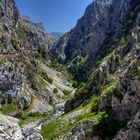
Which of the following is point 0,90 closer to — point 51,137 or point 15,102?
point 15,102

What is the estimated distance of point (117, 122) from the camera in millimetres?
51031

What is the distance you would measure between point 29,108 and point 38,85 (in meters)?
33.7

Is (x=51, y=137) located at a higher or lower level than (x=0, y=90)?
lower

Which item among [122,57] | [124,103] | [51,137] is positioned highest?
[122,57]

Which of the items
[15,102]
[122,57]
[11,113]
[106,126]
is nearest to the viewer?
[106,126]

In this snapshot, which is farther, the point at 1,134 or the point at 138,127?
the point at 138,127

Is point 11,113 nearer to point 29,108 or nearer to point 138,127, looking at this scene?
point 29,108

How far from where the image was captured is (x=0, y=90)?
14062 centimetres

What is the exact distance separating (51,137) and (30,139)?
42.4 metres

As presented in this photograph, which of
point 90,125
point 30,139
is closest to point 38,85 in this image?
point 90,125

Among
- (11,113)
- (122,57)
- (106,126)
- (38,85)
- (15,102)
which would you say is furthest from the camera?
(38,85)

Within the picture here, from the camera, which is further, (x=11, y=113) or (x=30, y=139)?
(x=11, y=113)

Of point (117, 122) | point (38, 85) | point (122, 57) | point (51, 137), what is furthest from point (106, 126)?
point (38, 85)

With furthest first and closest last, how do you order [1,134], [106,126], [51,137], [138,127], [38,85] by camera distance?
1. [38,85]
2. [51,137]
3. [106,126]
4. [138,127]
5. [1,134]
